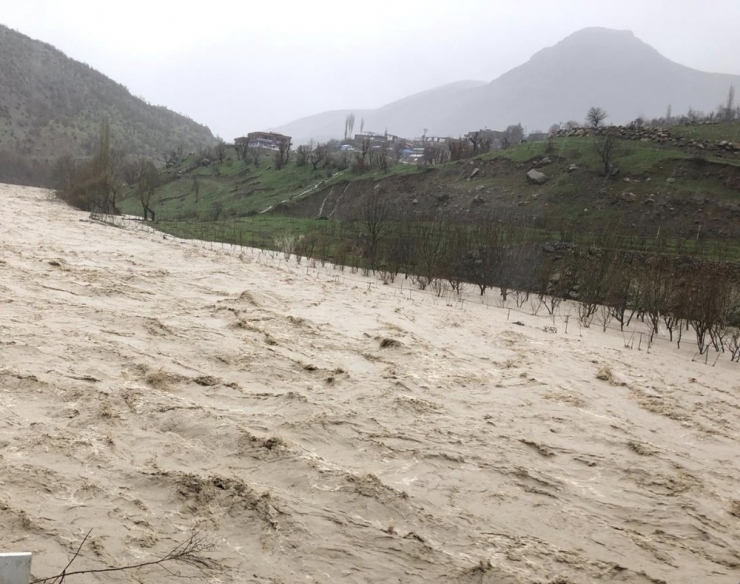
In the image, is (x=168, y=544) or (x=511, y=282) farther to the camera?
(x=511, y=282)

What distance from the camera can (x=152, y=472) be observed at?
427 centimetres

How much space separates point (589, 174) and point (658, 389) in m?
31.6

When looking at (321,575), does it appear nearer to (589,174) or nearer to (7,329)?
(7,329)

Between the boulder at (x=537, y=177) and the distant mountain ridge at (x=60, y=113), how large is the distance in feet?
201

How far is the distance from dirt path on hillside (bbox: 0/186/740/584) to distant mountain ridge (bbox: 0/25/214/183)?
72165mm

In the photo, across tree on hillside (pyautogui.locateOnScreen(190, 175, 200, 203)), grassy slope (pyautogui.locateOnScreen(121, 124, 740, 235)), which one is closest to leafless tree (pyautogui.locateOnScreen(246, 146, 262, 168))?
grassy slope (pyautogui.locateOnScreen(121, 124, 740, 235))

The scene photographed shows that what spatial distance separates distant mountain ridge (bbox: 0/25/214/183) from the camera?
86013 mm

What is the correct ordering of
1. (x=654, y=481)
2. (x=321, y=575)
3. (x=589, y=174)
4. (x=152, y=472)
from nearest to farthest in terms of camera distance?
(x=321, y=575) → (x=152, y=472) → (x=654, y=481) → (x=589, y=174)

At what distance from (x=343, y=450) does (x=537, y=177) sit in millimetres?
36829

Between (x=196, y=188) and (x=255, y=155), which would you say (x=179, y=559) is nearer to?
(x=196, y=188)

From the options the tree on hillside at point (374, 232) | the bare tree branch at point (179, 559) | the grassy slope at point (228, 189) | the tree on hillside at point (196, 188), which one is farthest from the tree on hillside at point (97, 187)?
the bare tree branch at point (179, 559)

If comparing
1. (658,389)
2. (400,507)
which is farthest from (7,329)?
(658,389)

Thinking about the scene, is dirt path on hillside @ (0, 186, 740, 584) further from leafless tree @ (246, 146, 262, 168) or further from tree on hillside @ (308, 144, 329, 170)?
leafless tree @ (246, 146, 262, 168)

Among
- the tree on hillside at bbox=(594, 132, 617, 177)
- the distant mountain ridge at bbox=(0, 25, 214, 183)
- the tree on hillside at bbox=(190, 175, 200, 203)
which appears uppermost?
the distant mountain ridge at bbox=(0, 25, 214, 183)
